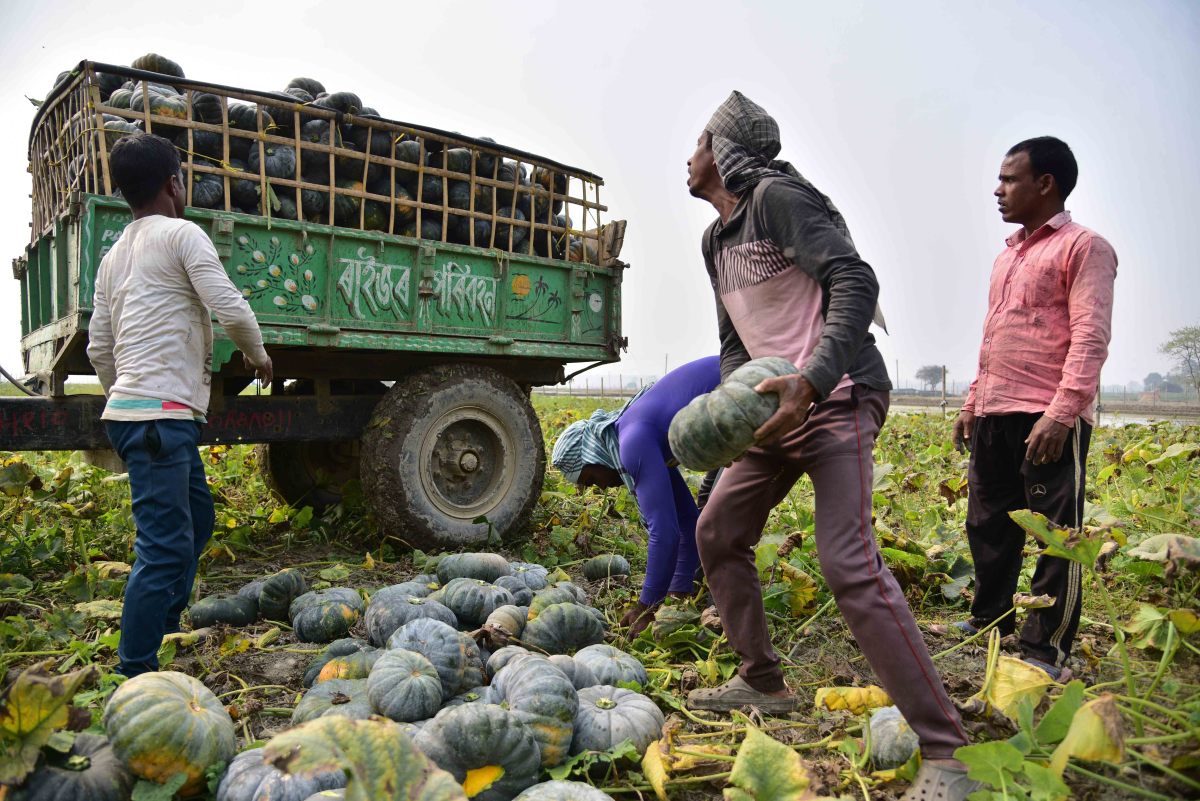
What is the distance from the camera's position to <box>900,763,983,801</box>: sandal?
2.15m

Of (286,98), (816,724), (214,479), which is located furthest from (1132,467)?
(214,479)

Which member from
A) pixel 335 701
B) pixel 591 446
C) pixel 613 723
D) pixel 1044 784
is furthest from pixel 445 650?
pixel 1044 784

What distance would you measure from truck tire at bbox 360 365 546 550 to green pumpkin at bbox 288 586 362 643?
A: 4.84ft

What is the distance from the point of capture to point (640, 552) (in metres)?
5.48

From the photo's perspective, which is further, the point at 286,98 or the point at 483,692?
the point at 286,98

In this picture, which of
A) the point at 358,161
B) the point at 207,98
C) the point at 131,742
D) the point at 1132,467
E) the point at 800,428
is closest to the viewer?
the point at 131,742

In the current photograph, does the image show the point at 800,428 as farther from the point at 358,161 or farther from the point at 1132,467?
the point at 1132,467

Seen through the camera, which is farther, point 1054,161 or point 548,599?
point 548,599

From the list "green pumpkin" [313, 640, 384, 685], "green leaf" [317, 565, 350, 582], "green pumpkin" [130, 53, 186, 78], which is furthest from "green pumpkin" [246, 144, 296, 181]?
"green pumpkin" [313, 640, 384, 685]

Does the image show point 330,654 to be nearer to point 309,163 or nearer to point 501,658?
point 501,658

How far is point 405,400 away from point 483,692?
2891mm

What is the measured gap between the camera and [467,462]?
5676 mm

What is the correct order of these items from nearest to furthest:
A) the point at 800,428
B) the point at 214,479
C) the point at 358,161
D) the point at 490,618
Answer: the point at 800,428 < the point at 490,618 < the point at 358,161 < the point at 214,479

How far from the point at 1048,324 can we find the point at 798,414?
159cm
